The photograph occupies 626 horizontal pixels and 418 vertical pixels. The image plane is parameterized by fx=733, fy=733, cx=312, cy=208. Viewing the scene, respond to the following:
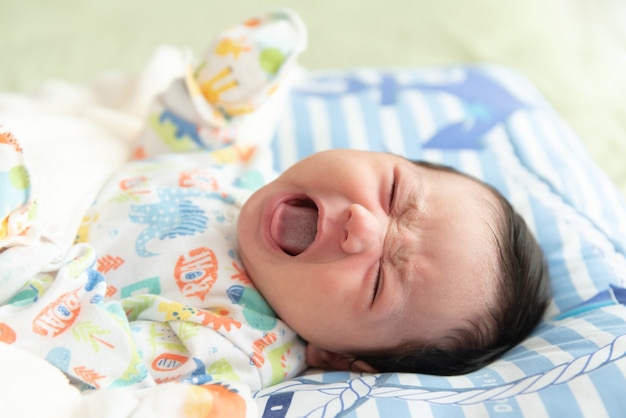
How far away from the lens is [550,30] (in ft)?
6.95

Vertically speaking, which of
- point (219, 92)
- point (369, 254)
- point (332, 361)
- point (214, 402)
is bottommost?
point (332, 361)

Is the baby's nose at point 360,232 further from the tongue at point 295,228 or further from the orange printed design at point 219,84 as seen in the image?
the orange printed design at point 219,84

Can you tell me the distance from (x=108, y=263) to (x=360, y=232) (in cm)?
40

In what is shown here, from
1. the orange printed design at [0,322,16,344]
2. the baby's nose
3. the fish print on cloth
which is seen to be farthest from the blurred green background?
the orange printed design at [0,322,16,344]

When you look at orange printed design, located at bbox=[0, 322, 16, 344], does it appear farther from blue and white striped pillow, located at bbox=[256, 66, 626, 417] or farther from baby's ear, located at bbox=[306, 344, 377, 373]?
baby's ear, located at bbox=[306, 344, 377, 373]

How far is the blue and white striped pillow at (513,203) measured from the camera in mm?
965

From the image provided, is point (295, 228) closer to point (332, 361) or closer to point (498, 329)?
point (332, 361)

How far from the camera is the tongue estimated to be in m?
1.16

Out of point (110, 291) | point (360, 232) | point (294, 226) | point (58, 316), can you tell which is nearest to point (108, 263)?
point (110, 291)

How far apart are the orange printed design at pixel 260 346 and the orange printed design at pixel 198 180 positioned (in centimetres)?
32

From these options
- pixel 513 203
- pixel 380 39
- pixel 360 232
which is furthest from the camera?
pixel 380 39

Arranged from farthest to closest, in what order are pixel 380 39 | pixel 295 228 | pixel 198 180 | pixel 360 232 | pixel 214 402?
pixel 380 39 < pixel 198 180 < pixel 295 228 < pixel 360 232 < pixel 214 402

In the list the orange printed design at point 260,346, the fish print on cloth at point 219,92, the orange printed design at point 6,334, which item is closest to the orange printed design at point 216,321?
the orange printed design at point 260,346

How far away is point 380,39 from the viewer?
→ 81.4 inches
